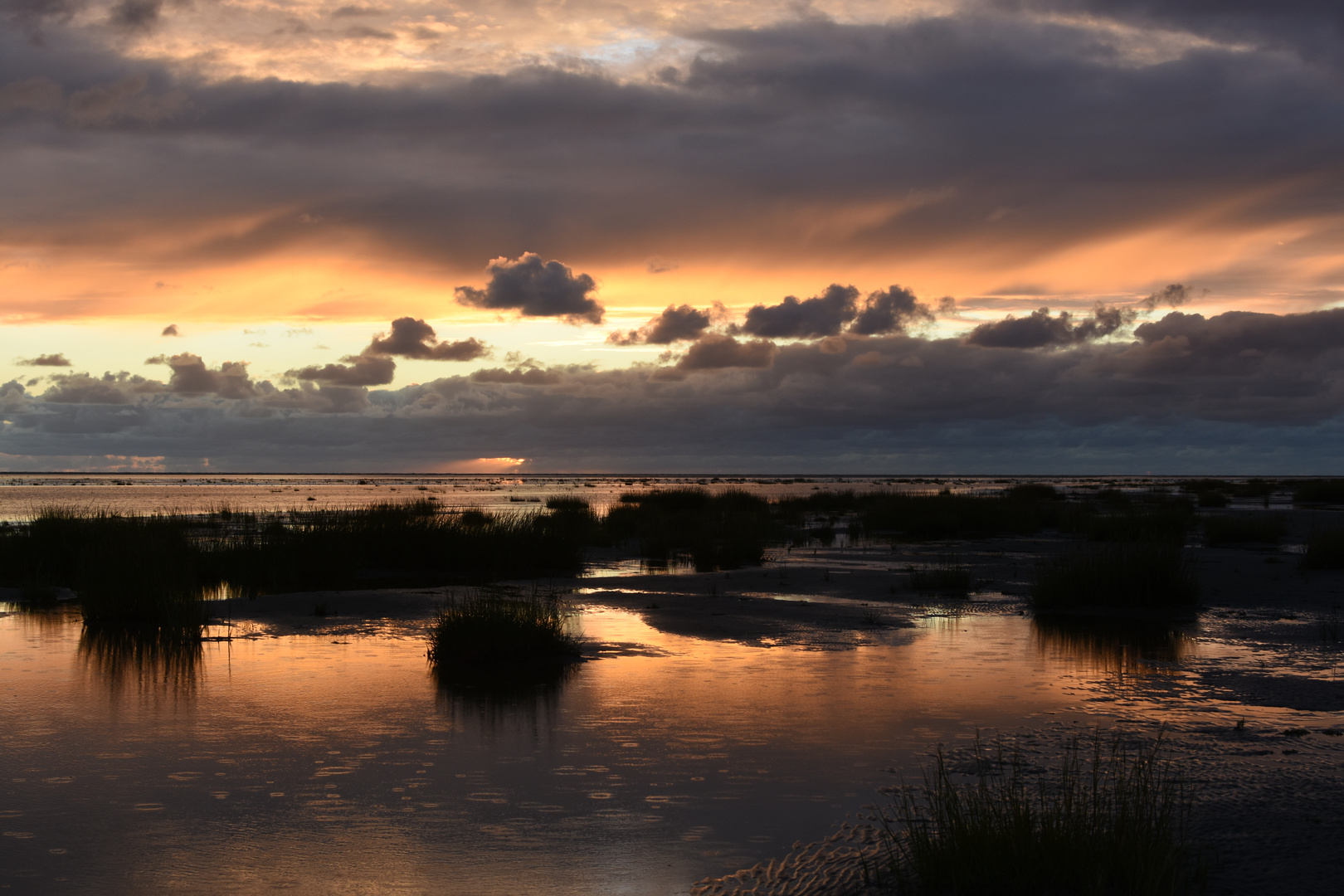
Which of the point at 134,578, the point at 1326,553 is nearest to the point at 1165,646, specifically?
the point at 1326,553

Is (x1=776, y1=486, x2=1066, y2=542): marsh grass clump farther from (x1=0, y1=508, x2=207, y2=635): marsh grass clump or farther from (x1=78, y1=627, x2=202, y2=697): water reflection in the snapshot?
(x1=78, y1=627, x2=202, y2=697): water reflection

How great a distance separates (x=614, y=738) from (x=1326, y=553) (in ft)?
63.3

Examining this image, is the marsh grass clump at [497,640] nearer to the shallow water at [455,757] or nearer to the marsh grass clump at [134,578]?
the shallow water at [455,757]

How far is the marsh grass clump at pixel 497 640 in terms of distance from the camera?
39.1 feet

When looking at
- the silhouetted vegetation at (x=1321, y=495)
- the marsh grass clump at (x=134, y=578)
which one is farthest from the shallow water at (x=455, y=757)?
the silhouetted vegetation at (x=1321, y=495)

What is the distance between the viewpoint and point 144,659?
12.2m

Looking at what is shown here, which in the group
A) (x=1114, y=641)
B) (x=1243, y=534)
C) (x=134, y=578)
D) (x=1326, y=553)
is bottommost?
(x=1114, y=641)

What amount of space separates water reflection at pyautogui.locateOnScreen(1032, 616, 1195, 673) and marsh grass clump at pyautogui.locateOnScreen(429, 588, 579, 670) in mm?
6263

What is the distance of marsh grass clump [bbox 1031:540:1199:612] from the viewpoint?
16609mm

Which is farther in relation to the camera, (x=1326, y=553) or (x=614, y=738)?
(x=1326, y=553)

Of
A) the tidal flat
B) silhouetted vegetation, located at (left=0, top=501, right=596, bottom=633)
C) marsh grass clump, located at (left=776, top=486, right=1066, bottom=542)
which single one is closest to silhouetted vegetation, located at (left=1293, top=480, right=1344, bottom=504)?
marsh grass clump, located at (left=776, top=486, right=1066, bottom=542)

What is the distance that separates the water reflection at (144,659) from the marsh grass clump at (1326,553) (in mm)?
21621

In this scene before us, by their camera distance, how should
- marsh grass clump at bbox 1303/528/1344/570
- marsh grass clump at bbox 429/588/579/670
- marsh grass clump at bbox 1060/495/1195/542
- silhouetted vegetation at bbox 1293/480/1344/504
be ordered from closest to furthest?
marsh grass clump at bbox 429/588/579/670 < marsh grass clump at bbox 1303/528/1344/570 < marsh grass clump at bbox 1060/495/1195/542 < silhouetted vegetation at bbox 1293/480/1344/504

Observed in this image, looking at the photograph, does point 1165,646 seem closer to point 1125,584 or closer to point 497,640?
point 1125,584
